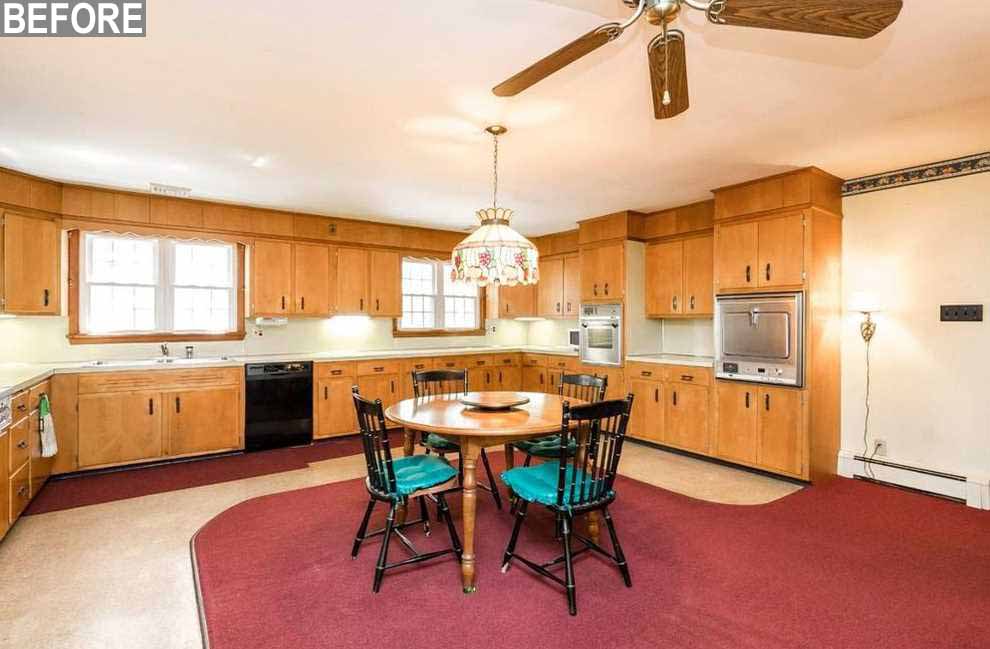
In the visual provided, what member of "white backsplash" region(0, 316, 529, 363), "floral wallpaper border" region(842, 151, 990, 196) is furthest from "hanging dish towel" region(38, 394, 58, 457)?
"floral wallpaper border" region(842, 151, 990, 196)

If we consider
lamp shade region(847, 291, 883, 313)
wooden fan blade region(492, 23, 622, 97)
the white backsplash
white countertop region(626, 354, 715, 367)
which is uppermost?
wooden fan blade region(492, 23, 622, 97)

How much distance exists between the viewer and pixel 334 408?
548 cm

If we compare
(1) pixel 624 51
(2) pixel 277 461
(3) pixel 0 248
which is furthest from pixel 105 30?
(2) pixel 277 461

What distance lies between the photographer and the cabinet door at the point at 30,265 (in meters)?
3.99

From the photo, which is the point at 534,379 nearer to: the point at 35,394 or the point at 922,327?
the point at 922,327

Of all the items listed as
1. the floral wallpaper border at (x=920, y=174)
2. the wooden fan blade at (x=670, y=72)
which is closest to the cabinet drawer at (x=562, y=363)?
the floral wallpaper border at (x=920, y=174)

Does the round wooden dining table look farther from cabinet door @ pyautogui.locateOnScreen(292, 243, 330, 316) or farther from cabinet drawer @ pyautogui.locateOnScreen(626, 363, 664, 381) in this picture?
cabinet door @ pyautogui.locateOnScreen(292, 243, 330, 316)

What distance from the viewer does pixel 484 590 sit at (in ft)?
8.04

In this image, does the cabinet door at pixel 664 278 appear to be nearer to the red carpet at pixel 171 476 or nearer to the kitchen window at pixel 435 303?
the kitchen window at pixel 435 303

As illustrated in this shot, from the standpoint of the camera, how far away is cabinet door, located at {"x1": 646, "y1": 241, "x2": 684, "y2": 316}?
17.6 ft

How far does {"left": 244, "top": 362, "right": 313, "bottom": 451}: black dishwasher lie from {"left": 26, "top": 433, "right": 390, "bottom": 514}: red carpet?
139mm

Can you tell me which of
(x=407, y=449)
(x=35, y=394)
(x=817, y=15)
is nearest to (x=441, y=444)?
(x=407, y=449)

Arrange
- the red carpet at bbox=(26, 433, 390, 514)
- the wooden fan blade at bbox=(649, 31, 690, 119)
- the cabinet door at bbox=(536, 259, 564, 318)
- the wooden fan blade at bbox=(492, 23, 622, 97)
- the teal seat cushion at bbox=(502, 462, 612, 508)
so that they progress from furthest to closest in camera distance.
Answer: the cabinet door at bbox=(536, 259, 564, 318) < the red carpet at bbox=(26, 433, 390, 514) < the teal seat cushion at bbox=(502, 462, 612, 508) < the wooden fan blade at bbox=(649, 31, 690, 119) < the wooden fan blade at bbox=(492, 23, 622, 97)

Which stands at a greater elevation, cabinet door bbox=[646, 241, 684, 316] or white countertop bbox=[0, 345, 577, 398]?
cabinet door bbox=[646, 241, 684, 316]
